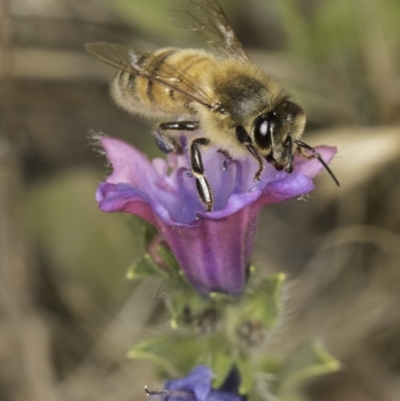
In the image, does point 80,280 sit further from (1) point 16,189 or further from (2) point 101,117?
(2) point 101,117

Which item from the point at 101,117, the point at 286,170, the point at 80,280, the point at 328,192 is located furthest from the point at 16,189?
the point at 286,170

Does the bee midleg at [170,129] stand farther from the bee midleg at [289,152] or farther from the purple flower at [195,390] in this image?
the purple flower at [195,390]

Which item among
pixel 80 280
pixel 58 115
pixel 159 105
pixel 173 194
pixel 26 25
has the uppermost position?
pixel 159 105

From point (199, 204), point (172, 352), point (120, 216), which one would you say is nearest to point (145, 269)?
point (199, 204)

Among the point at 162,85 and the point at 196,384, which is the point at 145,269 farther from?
the point at 162,85

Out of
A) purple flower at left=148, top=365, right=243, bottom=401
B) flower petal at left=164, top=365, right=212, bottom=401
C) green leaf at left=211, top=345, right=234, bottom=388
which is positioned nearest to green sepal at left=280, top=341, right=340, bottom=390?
green leaf at left=211, top=345, right=234, bottom=388
